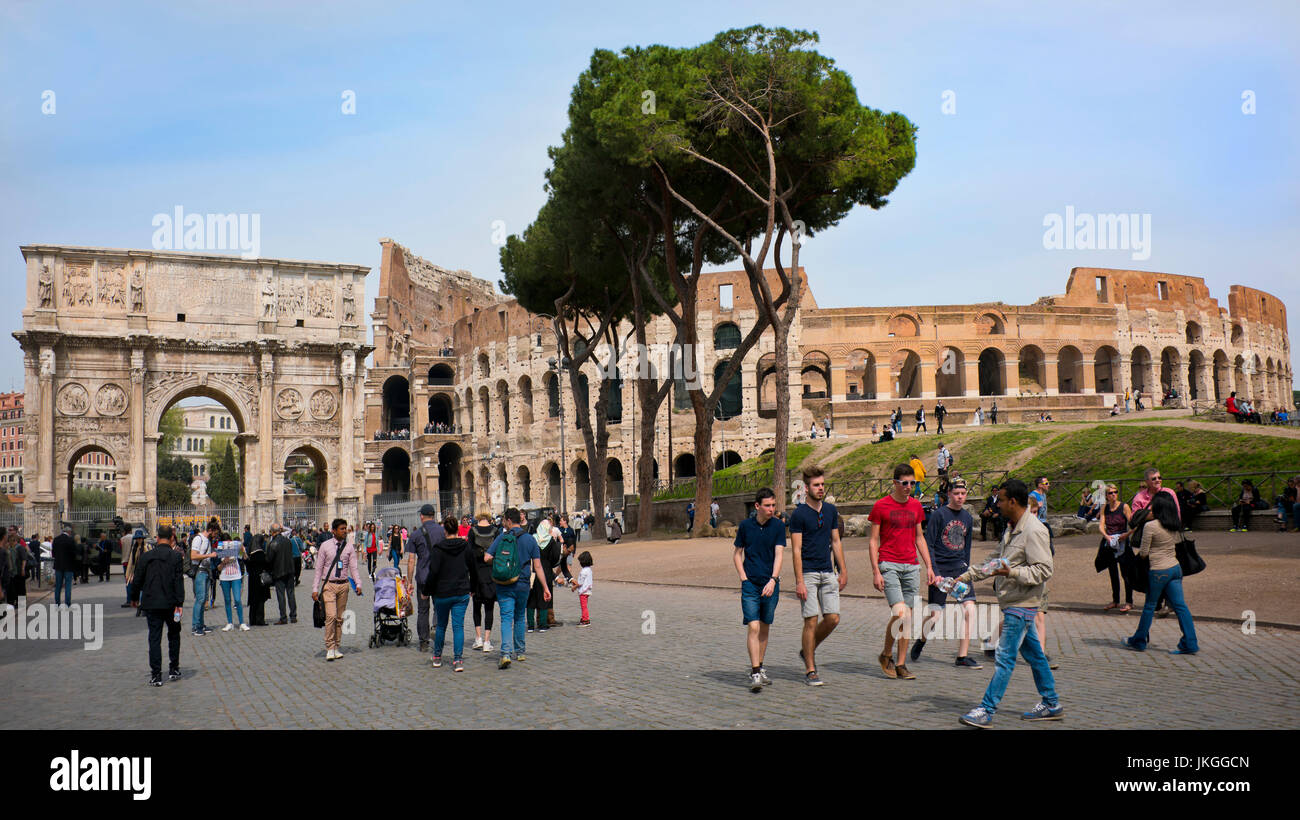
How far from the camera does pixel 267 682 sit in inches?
298

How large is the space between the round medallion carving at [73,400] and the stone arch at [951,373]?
3431cm

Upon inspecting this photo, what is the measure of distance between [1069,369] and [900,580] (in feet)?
144

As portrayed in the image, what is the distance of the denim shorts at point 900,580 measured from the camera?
7.11 meters

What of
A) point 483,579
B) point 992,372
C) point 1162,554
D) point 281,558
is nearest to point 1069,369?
point 992,372

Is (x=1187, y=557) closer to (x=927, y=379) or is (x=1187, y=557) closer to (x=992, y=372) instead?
(x=927, y=379)

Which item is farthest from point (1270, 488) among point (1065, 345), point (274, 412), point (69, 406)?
point (69, 406)

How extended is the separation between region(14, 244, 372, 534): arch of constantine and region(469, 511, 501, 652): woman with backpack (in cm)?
2659

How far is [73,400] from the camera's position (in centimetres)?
3422

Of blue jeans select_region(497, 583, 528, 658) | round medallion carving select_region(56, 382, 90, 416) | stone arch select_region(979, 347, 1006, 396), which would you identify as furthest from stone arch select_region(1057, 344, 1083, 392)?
blue jeans select_region(497, 583, 528, 658)

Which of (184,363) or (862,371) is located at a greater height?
(862,371)

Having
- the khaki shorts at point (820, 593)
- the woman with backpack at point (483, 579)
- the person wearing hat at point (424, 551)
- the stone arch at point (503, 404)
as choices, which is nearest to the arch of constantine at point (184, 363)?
the stone arch at point (503, 404)

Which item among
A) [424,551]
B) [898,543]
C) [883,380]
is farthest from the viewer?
[883,380]

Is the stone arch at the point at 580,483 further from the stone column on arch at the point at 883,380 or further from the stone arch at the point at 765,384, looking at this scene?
the stone column on arch at the point at 883,380
